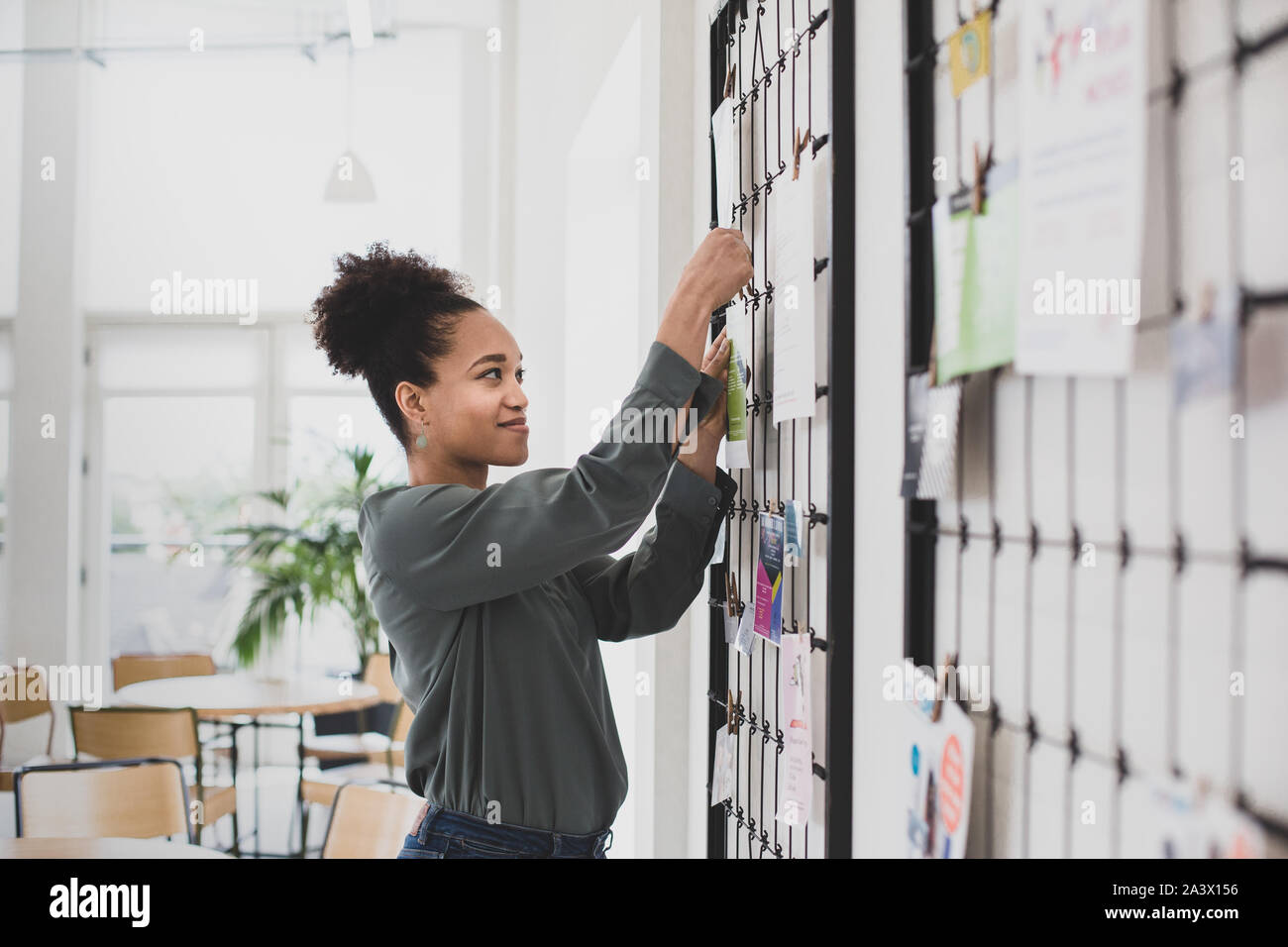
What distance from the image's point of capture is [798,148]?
1222 mm

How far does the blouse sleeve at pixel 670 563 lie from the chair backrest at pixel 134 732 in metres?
2.61

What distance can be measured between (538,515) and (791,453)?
35 centimetres

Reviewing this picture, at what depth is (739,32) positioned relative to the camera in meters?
1.50

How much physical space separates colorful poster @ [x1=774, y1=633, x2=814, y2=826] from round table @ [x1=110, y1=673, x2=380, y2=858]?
9.33 ft

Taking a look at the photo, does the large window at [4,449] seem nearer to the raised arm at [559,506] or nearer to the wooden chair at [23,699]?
the wooden chair at [23,699]

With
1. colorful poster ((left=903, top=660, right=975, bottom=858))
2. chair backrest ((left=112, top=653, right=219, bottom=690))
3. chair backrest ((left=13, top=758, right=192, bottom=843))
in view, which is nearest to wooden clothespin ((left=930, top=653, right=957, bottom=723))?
colorful poster ((left=903, top=660, right=975, bottom=858))

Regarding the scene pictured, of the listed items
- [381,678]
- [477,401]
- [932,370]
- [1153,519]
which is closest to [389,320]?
[477,401]

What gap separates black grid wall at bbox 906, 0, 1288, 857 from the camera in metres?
0.52

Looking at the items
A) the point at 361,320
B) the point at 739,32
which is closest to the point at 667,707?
the point at 361,320

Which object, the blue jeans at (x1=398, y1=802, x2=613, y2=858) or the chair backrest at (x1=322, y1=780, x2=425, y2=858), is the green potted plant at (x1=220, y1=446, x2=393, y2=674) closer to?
the chair backrest at (x1=322, y1=780, x2=425, y2=858)

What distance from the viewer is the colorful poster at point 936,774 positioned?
0.78 meters

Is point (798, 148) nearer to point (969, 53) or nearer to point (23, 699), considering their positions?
point (969, 53)

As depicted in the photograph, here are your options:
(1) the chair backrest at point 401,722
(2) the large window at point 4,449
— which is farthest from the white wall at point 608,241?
(2) the large window at point 4,449

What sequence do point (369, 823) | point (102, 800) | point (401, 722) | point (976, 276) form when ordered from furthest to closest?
point (401, 722), point (102, 800), point (369, 823), point (976, 276)
